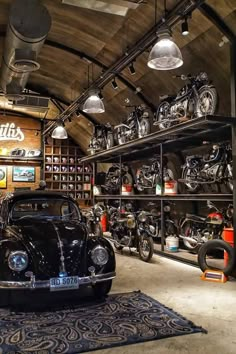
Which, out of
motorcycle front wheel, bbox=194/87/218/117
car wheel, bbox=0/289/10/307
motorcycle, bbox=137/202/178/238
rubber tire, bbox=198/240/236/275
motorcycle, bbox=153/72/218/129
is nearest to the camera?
car wheel, bbox=0/289/10/307

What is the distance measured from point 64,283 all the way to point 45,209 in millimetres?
1586

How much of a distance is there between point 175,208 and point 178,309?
4.44 meters

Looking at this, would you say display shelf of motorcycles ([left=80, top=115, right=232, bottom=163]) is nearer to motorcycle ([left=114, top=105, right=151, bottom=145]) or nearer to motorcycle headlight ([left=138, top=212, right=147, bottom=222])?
motorcycle ([left=114, top=105, right=151, bottom=145])

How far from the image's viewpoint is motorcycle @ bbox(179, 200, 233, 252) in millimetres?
6111

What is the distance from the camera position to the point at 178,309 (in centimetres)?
378

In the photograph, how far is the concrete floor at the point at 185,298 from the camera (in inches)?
112

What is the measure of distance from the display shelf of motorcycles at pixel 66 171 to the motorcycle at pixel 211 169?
799cm

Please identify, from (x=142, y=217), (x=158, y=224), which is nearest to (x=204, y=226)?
(x=142, y=217)

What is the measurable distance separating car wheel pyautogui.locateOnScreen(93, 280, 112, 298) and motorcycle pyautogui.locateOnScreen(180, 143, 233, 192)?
2873 millimetres

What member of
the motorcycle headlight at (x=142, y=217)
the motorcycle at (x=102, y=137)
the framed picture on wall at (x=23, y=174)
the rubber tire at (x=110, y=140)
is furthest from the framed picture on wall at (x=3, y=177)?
the motorcycle headlight at (x=142, y=217)

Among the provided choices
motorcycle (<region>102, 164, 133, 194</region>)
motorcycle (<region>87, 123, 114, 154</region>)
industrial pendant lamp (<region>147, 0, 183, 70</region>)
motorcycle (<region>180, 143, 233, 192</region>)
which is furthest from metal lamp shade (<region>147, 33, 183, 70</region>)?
motorcycle (<region>87, 123, 114, 154</region>)

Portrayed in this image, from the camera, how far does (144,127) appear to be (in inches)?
326

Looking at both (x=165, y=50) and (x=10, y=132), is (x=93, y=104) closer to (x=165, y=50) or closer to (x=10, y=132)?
(x=165, y=50)

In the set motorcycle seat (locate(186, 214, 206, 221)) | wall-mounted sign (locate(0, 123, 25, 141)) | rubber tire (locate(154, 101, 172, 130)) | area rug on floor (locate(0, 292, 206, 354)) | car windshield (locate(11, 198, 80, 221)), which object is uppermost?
wall-mounted sign (locate(0, 123, 25, 141))
